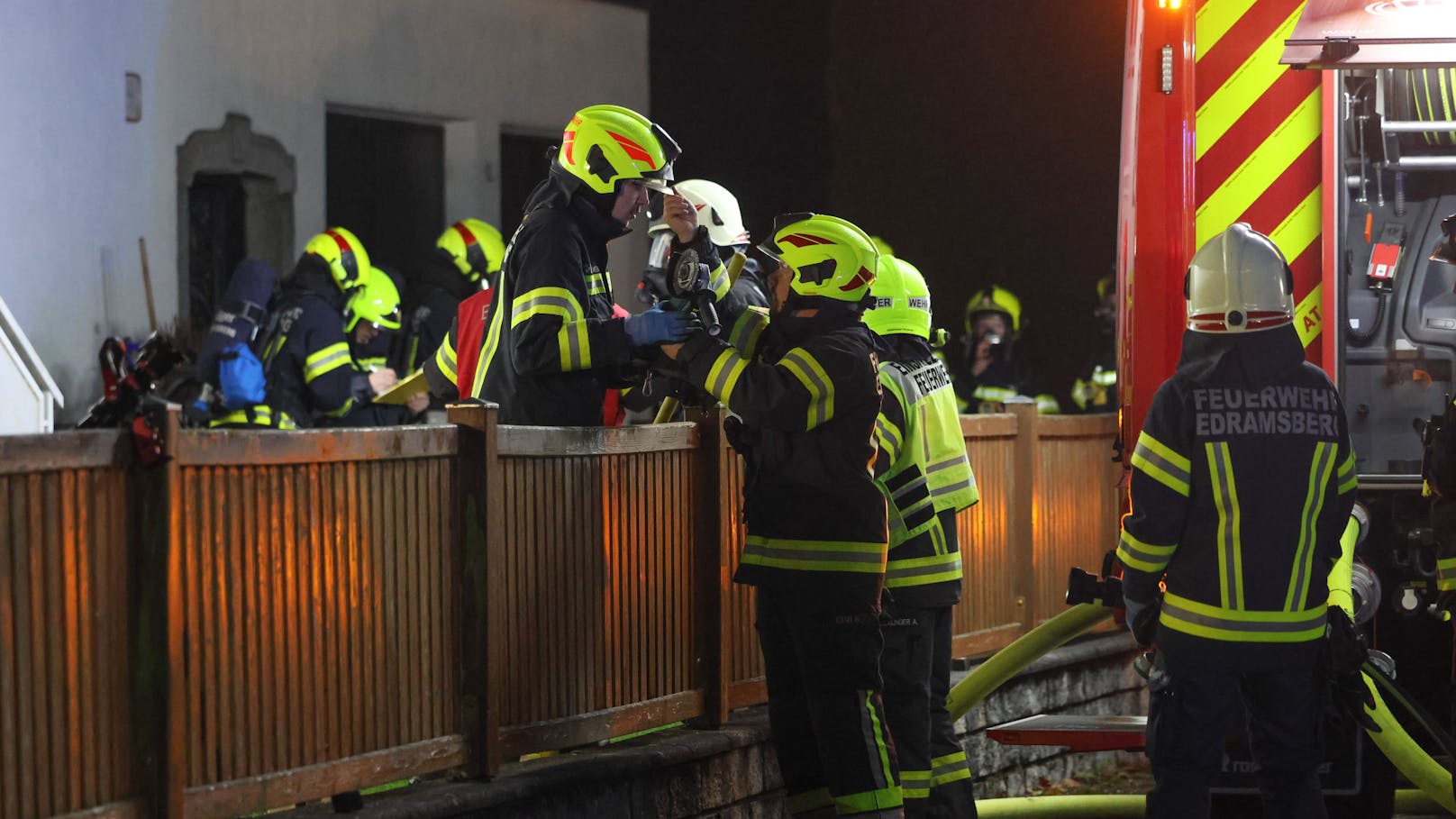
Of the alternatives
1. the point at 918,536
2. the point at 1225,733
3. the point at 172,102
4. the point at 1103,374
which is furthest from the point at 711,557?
the point at 172,102

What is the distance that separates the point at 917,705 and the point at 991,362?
28.7 ft

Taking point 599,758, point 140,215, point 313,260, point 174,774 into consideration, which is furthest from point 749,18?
point 174,774

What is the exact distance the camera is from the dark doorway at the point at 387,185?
16328 millimetres

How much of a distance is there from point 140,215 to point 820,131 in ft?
20.2

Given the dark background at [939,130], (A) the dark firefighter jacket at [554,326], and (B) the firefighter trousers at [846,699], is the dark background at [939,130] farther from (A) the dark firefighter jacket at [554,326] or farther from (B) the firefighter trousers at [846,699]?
(B) the firefighter trousers at [846,699]

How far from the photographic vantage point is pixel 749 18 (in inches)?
680

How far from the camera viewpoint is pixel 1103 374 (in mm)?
14164

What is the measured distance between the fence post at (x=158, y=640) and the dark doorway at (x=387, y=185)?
1226 cm

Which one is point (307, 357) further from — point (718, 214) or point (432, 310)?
point (718, 214)

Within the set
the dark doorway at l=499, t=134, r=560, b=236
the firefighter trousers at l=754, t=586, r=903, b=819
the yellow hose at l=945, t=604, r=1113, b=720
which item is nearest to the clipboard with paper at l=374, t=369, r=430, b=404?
the firefighter trousers at l=754, t=586, r=903, b=819

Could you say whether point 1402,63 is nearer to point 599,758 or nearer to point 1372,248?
point 1372,248

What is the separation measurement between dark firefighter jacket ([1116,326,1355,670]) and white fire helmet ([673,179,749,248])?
2882mm

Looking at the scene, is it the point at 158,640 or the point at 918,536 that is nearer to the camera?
the point at 158,640

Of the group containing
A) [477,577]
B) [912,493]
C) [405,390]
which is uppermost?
[405,390]
